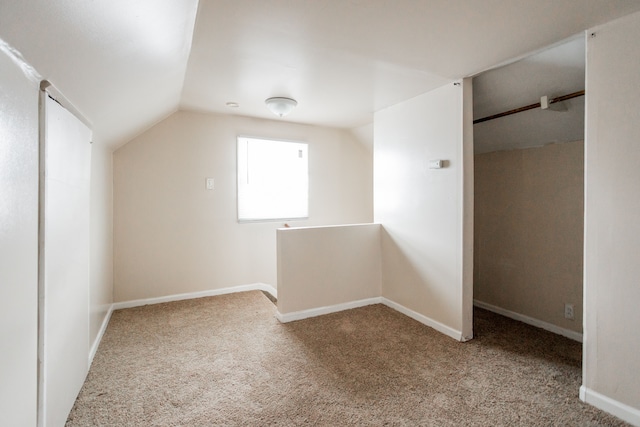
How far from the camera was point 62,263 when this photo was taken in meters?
1.54

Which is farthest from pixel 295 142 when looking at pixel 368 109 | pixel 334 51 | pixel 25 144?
pixel 25 144

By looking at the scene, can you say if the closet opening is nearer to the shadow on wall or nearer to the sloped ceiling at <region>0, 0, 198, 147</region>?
the shadow on wall

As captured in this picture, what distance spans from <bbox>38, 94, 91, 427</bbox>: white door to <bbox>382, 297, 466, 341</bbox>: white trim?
2597mm

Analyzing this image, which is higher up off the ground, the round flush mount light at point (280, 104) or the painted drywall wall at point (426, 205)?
the round flush mount light at point (280, 104)

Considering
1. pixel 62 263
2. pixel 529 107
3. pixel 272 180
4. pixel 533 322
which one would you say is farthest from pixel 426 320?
pixel 62 263

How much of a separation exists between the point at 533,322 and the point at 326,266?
198 centimetres

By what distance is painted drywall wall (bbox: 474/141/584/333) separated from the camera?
2.55 meters

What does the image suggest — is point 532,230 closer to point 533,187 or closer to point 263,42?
point 533,187

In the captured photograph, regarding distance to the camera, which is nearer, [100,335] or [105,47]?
[105,47]

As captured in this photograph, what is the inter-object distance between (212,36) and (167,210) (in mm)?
2169

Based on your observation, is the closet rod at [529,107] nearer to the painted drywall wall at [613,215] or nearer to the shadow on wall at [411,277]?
the painted drywall wall at [613,215]

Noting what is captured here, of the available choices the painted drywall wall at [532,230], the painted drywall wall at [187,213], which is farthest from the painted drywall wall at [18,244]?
the painted drywall wall at [532,230]

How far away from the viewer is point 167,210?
11.2 ft

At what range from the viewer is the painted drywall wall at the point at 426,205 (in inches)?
98.3
